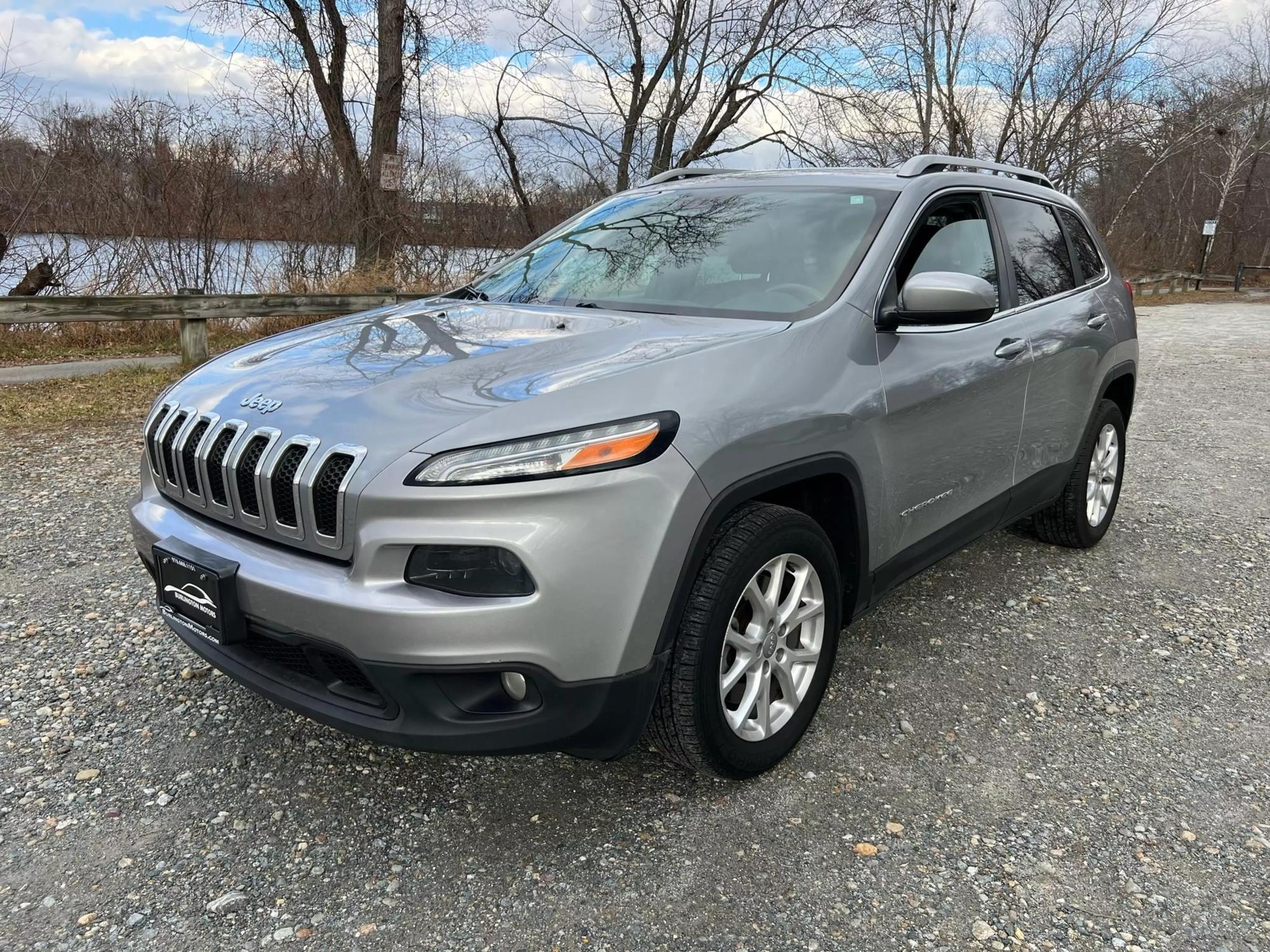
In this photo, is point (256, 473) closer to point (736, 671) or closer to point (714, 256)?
point (736, 671)

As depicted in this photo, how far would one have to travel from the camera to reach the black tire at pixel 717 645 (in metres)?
2.24

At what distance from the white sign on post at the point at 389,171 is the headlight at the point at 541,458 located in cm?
1218

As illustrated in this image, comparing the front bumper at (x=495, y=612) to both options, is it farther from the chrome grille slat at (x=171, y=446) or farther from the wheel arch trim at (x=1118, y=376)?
the wheel arch trim at (x=1118, y=376)

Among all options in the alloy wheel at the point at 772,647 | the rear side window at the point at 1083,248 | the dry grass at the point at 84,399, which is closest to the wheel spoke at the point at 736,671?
the alloy wheel at the point at 772,647

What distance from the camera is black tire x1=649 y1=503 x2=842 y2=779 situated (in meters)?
2.24

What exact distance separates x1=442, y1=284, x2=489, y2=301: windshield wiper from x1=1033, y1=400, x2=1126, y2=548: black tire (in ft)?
9.27

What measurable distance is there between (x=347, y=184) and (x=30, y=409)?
7.51 metres

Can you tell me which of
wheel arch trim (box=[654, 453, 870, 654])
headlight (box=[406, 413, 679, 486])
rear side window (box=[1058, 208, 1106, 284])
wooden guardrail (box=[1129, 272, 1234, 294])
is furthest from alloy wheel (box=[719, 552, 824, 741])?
wooden guardrail (box=[1129, 272, 1234, 294])

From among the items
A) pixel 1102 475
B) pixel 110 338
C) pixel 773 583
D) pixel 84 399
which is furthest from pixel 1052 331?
pixel 110 338

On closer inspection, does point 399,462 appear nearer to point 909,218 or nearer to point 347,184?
point 909,218

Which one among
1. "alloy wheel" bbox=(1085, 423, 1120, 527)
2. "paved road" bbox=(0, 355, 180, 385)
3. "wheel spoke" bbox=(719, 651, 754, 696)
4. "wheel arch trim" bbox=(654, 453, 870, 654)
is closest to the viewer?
"wheel arch trim" bbox=(654, 453, 870, 654)

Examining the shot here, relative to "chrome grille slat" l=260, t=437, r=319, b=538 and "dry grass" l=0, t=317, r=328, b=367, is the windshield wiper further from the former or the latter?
"dry grass" l=0, t=317, r=328, b=367

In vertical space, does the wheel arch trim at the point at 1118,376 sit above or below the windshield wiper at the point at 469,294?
below

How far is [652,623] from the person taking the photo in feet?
6.93
